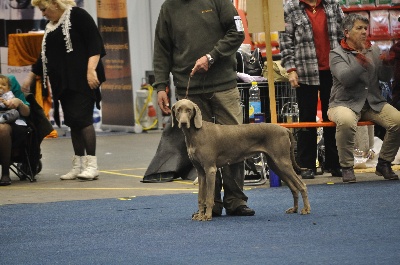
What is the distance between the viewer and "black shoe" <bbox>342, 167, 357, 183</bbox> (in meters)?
11.2

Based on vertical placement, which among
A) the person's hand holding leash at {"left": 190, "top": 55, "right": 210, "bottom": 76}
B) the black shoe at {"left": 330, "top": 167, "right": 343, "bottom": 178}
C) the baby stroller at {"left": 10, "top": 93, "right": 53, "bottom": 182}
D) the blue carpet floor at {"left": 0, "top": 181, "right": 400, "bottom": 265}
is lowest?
the blue carpet floor at {"left": 0, "top": 181, "right": 400, "bottom": 265}

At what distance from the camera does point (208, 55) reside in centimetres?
867

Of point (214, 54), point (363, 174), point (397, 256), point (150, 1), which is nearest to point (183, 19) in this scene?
point (214, 54)

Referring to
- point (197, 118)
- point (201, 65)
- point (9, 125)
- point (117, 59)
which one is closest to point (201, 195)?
point (197, 118)

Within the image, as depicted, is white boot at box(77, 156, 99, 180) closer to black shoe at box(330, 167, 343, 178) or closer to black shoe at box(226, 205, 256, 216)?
black shoe at box(330, 167, 343, 178)

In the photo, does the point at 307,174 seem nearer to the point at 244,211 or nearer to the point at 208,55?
the point at 244,211

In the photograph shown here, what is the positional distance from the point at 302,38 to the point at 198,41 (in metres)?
2.92

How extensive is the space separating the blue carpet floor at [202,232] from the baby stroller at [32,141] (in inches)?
88.1

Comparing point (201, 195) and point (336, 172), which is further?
point (336, 172)

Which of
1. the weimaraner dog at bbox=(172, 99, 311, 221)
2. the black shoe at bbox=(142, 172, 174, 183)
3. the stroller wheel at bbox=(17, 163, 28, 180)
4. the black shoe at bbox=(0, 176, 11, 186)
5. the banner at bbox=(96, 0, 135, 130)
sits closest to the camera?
the weimaraner dog at bbox=(172, 99, 311, 221)

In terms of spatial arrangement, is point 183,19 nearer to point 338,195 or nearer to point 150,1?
point 338,195

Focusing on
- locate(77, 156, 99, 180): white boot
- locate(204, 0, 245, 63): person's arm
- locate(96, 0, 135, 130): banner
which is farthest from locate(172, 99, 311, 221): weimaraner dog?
locate(96, 0, 135, 130): banner

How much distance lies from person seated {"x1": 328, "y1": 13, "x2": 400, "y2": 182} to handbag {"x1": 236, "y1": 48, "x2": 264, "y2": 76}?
1237 mm

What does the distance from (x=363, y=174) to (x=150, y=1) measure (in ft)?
25.9
